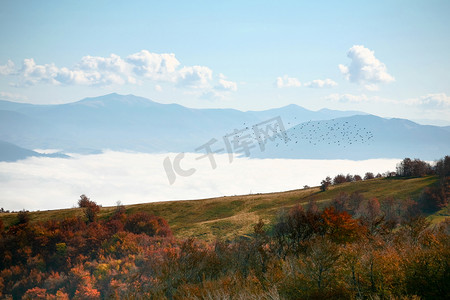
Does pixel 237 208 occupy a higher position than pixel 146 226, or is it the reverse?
pixel 146 226

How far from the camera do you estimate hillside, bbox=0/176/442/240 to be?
258 ft

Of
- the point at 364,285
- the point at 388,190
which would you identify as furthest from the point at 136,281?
the point at 388,190

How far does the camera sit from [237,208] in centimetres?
9756

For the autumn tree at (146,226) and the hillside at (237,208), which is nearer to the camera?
the autumn tree at (146,226)

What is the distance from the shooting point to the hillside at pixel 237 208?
3093 inches

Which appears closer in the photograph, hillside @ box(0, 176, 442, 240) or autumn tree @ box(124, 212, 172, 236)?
autumn tree @ box(124, 212, 172, 236)

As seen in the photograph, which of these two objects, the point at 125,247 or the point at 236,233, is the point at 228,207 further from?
the point at 125,247

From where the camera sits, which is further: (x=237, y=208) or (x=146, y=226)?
(x=237, y=208)

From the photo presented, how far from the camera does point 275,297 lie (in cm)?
2111

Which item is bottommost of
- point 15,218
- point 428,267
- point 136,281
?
point 136,281

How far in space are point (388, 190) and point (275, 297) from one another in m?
86.0

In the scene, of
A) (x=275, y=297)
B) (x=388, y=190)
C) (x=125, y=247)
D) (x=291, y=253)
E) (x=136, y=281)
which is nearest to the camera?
(x=275, y=297)

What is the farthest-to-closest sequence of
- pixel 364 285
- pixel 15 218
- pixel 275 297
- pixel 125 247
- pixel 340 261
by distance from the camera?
pixel 15 218
pixel 125 247
pixel 340 261
pixel 364 285
pixel 275 297

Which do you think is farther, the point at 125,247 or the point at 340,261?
the point at 125,247
